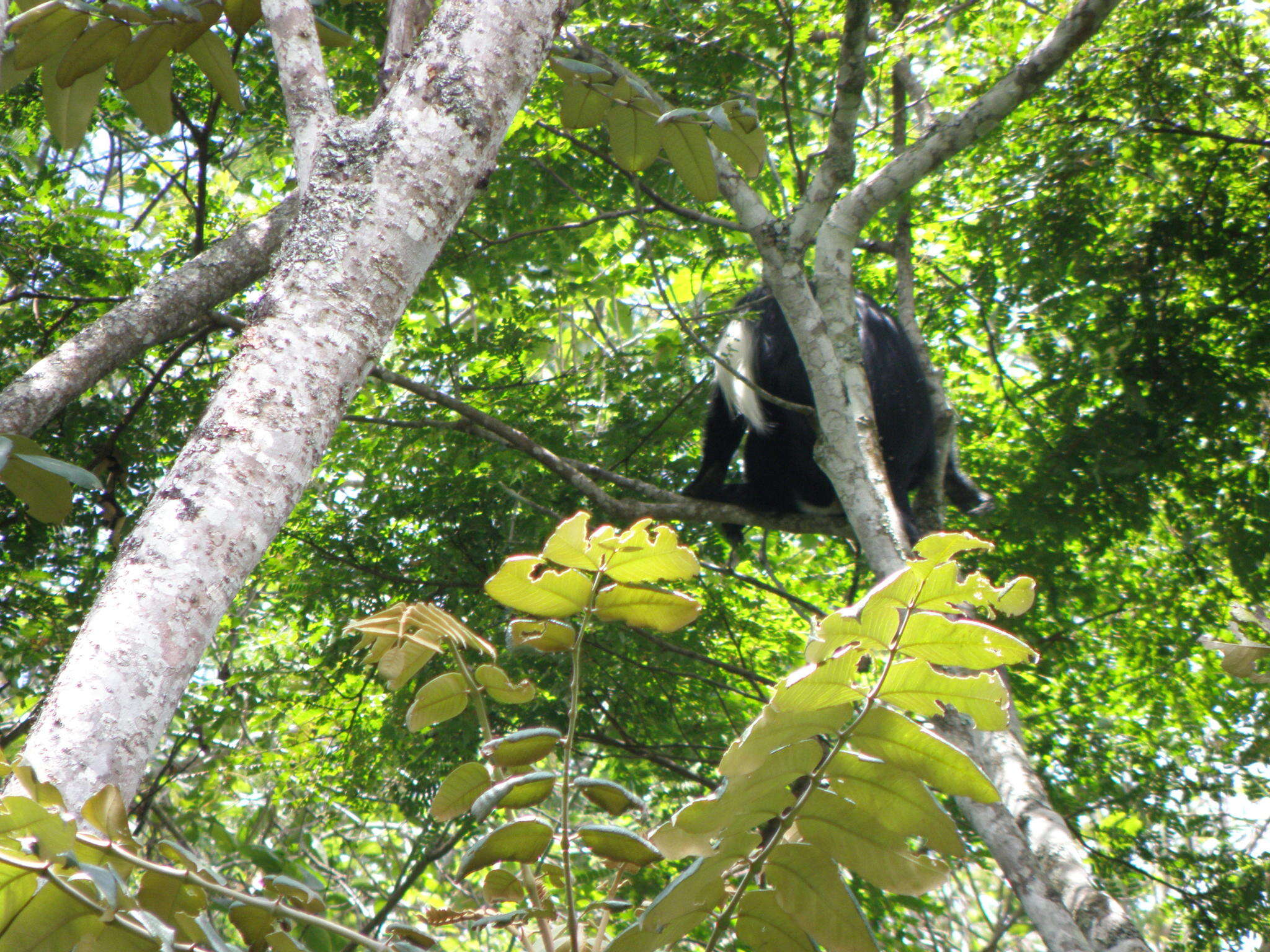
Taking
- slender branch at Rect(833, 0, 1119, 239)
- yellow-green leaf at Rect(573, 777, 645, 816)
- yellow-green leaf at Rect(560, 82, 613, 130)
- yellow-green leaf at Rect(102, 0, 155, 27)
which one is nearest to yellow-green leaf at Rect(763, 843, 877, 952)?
yellow-green leaf at Rect(573, 777, 645, 816)

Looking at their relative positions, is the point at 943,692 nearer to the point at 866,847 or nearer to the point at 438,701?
the point at 866,847

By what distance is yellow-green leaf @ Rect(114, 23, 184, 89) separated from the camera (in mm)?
1490

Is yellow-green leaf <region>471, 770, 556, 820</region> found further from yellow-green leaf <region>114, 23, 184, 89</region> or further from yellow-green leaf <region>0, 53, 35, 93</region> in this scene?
yellow-green leaf <region>0, 53, 35, 93</region>

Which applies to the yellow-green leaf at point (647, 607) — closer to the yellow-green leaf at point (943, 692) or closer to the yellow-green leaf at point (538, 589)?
the yellow-green leaf at point (538, 589)

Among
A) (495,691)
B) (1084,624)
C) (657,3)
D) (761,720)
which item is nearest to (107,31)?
(495,691)

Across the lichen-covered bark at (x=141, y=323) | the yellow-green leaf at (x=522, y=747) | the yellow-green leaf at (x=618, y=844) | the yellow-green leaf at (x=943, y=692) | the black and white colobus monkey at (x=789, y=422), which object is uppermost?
the black and white colobus monkey at (x=789, y=422)

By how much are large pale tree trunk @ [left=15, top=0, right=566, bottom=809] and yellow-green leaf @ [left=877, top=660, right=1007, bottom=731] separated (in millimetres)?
567

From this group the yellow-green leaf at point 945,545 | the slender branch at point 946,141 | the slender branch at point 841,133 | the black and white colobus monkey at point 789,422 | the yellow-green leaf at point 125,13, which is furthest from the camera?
the black and white colobus monkey at point 789,422

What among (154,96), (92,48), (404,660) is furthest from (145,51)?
(404,660)

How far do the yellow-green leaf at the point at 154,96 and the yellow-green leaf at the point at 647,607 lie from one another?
1375 mm

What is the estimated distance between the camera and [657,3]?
10.8ft

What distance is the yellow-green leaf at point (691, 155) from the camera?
1.64 m

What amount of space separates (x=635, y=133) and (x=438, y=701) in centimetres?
110

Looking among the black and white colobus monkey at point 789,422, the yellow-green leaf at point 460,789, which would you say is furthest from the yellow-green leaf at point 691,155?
the black and white colobus monkey at point 789,422
